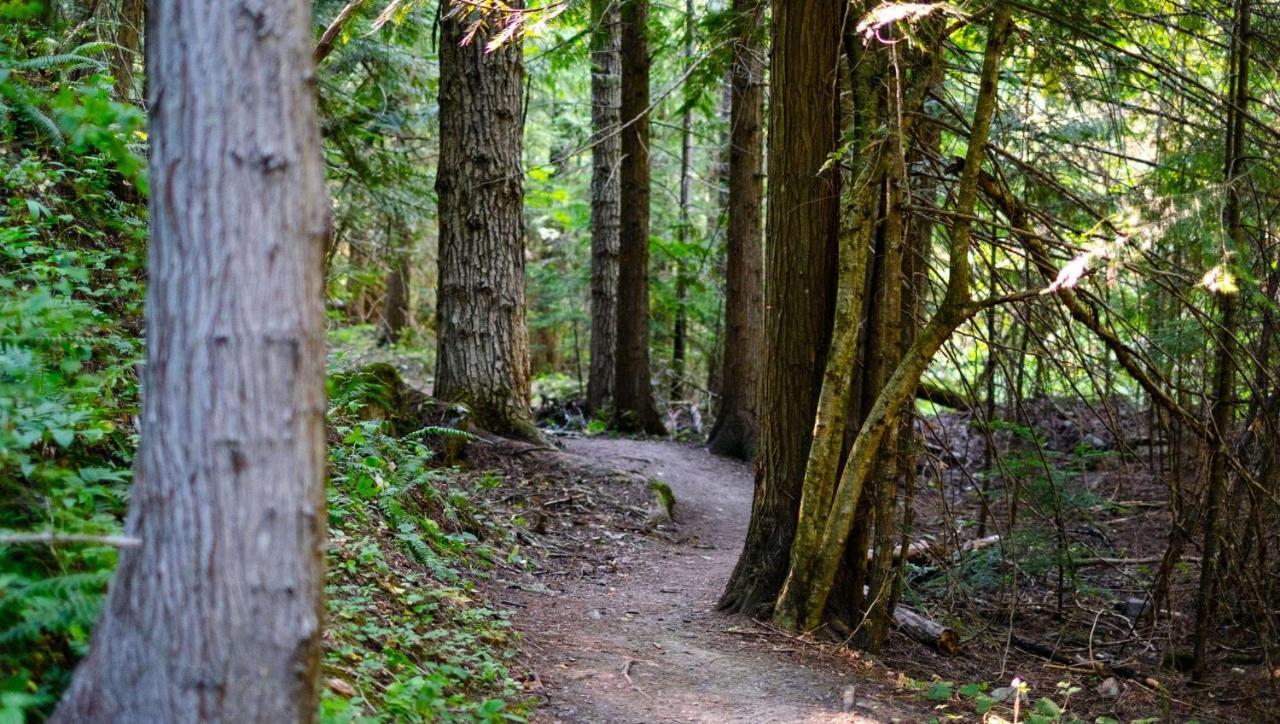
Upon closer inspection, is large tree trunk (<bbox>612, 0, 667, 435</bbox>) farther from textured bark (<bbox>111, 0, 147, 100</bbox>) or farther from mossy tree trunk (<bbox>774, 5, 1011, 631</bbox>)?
mossy tree trunk (<bbox>774, 5, 1011, 631</bbox>)

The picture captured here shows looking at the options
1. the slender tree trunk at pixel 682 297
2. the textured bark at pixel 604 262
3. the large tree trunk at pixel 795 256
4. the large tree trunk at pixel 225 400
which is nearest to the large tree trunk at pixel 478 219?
the large tree trunk at pixel 795 256

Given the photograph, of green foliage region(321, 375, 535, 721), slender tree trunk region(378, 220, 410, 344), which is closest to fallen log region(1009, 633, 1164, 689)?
green foliage region(321, 375, 535, 721)

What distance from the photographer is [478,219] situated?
9.52 m

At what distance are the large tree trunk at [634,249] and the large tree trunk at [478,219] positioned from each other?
3.31m

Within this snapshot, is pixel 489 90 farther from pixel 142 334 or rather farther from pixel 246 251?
pixel 246 251

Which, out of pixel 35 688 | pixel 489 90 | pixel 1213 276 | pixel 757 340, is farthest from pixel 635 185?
pixel 35 688

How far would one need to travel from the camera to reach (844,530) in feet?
19.0

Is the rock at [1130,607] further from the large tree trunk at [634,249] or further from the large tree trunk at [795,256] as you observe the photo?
the large tree trunk at [634,249]

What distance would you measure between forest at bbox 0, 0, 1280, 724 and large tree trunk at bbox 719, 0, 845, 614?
0.09ft

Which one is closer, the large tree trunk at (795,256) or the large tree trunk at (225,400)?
the large tree trunk at (225,400)

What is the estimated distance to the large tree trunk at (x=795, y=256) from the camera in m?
6.18

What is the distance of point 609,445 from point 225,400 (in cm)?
1016

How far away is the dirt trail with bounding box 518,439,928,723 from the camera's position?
470cm

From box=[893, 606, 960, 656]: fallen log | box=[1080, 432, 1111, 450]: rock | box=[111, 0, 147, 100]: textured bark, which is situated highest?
box=[111, 0, 147, 100]: textured bark
